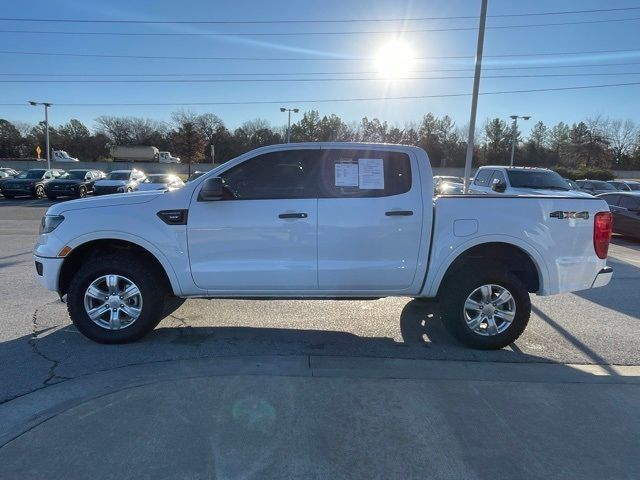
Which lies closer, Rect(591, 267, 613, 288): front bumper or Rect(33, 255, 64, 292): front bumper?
Rect(33, 255, 64, 292): front bumper

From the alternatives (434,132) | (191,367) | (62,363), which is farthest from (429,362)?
(434,132)

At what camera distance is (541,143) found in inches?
3196

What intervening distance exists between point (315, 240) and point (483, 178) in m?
10.6

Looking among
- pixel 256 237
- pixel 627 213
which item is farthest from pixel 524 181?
pixel 256 237

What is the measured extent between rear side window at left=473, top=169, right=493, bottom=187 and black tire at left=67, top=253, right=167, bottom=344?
1105 cm

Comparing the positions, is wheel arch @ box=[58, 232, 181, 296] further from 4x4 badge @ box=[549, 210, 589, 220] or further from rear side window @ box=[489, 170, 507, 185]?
rear side window @ box=[489, 170, 507, 185]

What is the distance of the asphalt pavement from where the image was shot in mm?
→ 2801

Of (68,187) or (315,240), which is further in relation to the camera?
(68,187)

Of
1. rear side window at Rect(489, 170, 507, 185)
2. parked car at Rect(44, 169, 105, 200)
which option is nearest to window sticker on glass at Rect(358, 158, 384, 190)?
rear side window at Rect(489, 170, 507, 185)

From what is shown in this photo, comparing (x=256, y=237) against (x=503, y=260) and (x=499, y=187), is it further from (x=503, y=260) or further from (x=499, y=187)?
(x=499, y=187)

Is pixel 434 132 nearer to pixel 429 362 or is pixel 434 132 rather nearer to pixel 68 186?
pixel 68 186

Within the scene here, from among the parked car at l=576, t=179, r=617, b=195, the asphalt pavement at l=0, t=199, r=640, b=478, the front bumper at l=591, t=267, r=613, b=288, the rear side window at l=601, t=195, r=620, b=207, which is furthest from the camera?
the parked car at l=576, t=179, r=617, b=195

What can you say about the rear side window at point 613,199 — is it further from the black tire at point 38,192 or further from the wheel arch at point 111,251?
the black tire at point 38,192

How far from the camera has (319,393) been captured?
360cm
